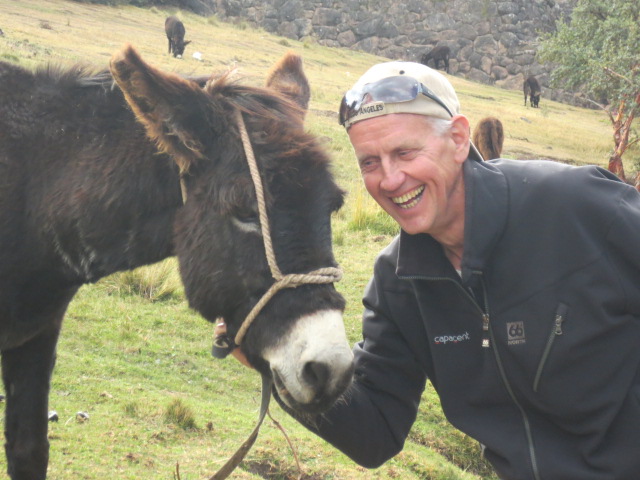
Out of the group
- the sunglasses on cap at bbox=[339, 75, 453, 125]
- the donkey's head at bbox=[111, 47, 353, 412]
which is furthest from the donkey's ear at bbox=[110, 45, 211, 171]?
the sunglasses on cap at bbox=[339, 75, 453, 125]

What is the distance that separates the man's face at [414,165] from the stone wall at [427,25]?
44121 millimetres

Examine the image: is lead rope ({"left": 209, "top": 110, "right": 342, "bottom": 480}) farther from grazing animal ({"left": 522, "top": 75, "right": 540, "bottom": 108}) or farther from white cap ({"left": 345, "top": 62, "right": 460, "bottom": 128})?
grazing animal ({"left": 522, "top": 75, "right": 540, "bottom": 108})

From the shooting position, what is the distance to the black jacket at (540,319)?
9.32ft

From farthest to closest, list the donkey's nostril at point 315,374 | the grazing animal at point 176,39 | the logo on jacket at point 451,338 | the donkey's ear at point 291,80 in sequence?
1. the grazing animal at point 176,39
2. the donkey's ear at point 291,80
3. the logo on jacket at point 451,338
4. the donkey's nostril at point 315,374

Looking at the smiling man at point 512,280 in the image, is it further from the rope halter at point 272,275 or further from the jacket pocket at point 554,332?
the rope halter at point 272,275

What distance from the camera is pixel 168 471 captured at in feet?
13.5

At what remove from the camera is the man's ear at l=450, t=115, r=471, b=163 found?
9.86ft

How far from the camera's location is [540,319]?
2.88 metres

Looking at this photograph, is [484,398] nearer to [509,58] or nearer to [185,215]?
[185,215]

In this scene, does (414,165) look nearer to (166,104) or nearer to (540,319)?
(540,319)

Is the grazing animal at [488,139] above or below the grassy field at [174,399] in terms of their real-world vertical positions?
above

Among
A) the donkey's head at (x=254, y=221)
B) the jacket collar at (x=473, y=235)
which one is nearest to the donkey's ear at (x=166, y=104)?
the donkey's head at (x=254, y=221)

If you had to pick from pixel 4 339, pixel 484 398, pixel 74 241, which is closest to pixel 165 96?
pixel 74 241

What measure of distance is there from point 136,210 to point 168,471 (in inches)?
71.0
